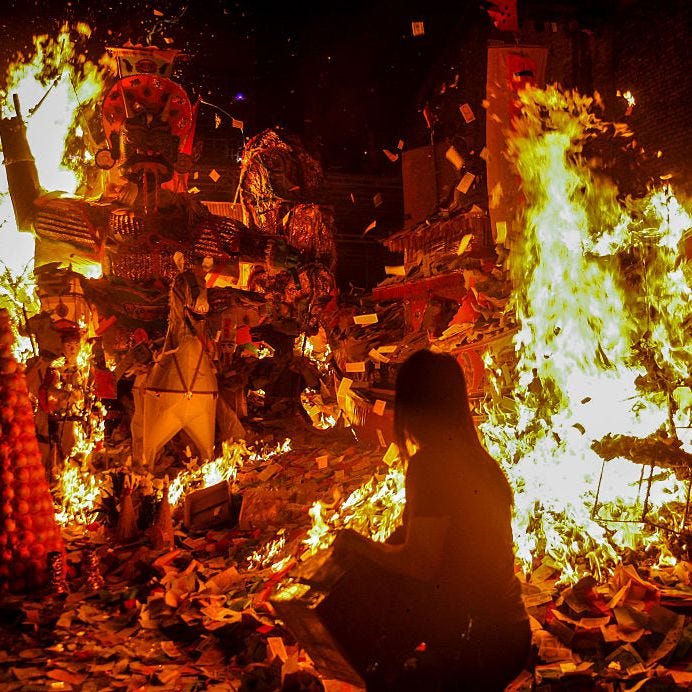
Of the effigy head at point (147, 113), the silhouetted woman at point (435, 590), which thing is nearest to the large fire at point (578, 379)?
the silhouetted woman at point (435, 590)

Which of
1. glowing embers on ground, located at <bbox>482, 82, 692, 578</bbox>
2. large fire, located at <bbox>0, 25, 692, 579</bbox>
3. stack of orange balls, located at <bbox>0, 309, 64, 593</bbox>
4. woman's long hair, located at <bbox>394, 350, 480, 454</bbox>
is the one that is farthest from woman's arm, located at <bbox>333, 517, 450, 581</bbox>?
stack of orange balls, located at <bbox>0, 309, 64, 593</bbox>

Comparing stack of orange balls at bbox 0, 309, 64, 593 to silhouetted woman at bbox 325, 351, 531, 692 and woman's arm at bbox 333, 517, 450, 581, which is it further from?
woman's arm at bbox 333, 517, 450, 581

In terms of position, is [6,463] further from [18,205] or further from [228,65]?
[228,65]

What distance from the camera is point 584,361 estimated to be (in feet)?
23.7

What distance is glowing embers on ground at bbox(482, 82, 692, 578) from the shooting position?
21.0 ft

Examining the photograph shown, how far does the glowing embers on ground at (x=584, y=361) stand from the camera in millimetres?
6387

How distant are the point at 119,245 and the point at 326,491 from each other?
279 inches

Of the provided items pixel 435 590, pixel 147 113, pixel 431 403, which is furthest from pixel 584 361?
pixel 147 113

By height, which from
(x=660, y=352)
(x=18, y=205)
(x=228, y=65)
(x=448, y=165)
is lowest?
(x=660, y=352)

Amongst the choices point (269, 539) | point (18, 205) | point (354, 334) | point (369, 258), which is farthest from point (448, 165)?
point (269, 539)

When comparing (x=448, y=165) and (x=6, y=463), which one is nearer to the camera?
(x=6, y=463)

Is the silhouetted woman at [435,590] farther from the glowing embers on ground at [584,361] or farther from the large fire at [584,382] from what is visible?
the glowing embers on ground at [584,361]

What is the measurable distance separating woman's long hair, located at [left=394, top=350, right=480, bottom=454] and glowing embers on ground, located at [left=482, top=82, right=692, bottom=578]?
3743 millimetres

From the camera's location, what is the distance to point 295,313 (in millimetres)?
14758
